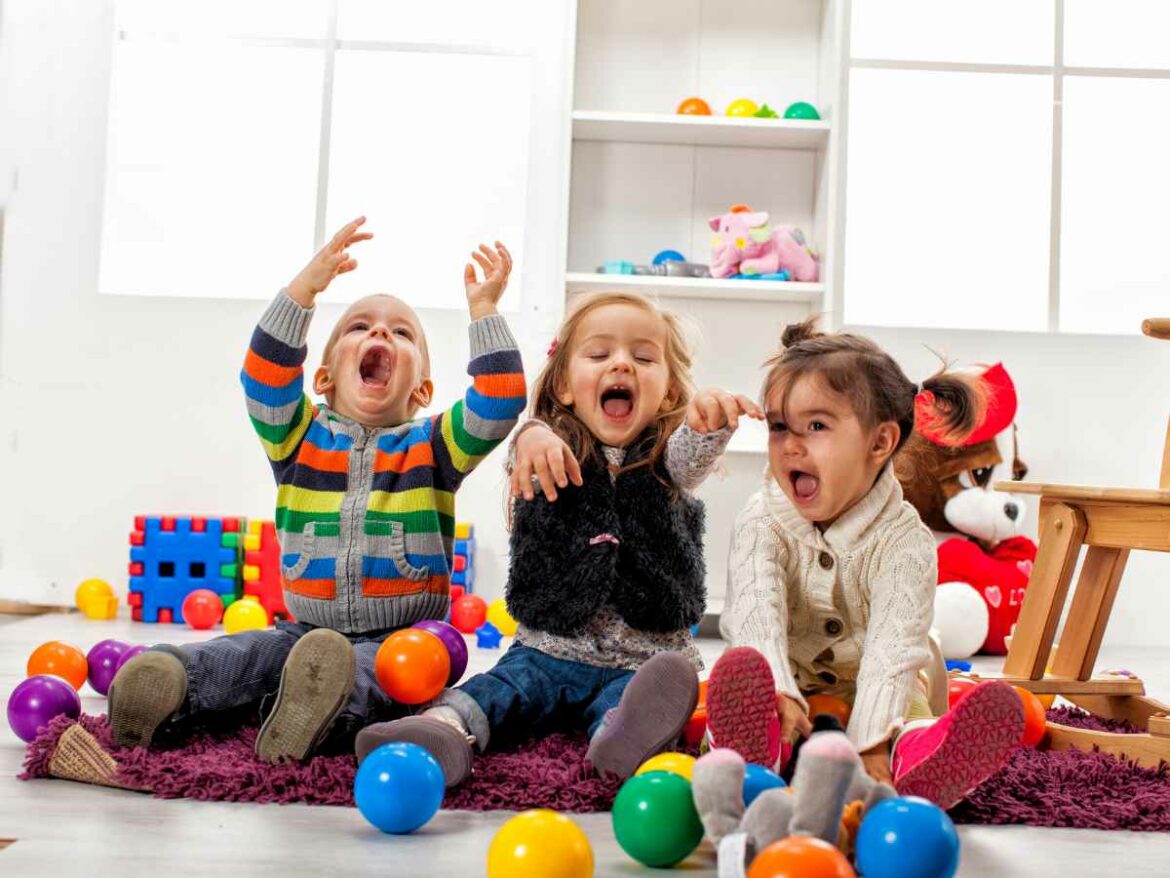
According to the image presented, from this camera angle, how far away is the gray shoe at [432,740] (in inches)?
48.8

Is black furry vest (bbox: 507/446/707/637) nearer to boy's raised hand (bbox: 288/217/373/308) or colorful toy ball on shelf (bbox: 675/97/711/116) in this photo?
boy's raised hand (bbox: 288/217/373/308)

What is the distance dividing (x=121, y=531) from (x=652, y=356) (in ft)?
7.11

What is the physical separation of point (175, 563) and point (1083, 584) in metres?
2.17

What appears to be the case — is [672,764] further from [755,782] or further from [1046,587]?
[1046,587]

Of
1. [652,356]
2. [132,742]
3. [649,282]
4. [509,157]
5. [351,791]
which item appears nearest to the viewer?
[351,791]

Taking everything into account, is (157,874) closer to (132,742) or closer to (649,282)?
(132,742)

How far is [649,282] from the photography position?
3.19 meters

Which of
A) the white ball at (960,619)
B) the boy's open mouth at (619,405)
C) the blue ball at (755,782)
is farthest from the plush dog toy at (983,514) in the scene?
the blue ball at (755,782)

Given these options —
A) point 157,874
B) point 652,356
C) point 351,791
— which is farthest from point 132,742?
point 652,356

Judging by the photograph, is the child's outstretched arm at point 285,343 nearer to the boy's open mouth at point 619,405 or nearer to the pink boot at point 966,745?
the boy's open mouth at point 619,405

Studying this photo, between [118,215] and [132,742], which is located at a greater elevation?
[118,215]

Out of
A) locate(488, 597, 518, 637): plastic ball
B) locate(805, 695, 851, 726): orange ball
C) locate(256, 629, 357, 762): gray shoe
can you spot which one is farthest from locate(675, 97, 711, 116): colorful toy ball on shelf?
locate(256, 629, 357, 762): gray shoe

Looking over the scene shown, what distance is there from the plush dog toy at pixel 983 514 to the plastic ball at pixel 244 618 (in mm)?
1602

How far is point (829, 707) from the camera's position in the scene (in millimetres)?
1426
